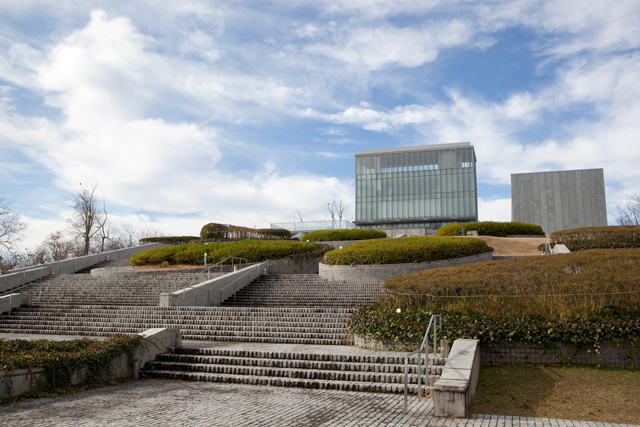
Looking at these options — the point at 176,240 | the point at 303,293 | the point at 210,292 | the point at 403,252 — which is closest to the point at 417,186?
the point at 176,240

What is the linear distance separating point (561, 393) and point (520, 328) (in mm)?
1718

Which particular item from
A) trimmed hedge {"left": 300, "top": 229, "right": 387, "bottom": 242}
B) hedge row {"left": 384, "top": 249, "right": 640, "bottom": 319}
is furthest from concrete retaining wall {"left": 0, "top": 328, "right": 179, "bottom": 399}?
trimmed hedge {"left": 300, "top": 229, "right": 387, "bottom": 242}

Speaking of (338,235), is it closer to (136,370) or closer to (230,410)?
(136,370)

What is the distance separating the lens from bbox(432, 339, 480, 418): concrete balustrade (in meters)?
5.82

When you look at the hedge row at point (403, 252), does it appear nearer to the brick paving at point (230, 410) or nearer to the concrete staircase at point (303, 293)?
the concrete staircase at point (303, 293)

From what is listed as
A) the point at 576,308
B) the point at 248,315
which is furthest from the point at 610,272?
the point at 248,315

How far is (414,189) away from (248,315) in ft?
154

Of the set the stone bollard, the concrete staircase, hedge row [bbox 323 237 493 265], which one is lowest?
the stone bollard

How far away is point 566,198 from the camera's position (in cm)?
4294

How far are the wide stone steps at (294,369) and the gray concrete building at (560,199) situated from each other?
40.0 m

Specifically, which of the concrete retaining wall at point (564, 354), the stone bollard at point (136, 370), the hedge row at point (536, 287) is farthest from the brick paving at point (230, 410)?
the hedge row at point (536, 287)

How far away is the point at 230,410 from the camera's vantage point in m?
6.32

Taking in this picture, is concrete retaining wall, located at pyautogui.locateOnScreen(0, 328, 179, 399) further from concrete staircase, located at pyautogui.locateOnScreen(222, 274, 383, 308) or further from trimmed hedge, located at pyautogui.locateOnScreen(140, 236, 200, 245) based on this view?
trimmed hedge, located at pyautogui.locateOnScreen(140, 236, 200, 245)

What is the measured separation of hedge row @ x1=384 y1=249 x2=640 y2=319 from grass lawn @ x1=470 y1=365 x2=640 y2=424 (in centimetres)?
130
